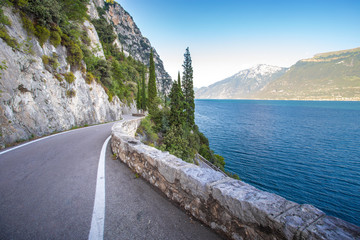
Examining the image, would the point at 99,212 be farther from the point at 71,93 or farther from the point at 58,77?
the point at 71,93

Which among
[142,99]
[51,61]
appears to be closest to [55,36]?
[51,61]

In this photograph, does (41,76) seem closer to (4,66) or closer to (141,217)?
(4,66)

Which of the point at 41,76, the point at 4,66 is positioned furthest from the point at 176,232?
the point at 41,76

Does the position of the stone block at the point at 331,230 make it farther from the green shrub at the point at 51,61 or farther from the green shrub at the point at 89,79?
the green shrub at the point at 89,79

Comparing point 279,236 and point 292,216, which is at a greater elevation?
point 292,216

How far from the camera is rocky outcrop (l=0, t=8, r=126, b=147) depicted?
8539mm

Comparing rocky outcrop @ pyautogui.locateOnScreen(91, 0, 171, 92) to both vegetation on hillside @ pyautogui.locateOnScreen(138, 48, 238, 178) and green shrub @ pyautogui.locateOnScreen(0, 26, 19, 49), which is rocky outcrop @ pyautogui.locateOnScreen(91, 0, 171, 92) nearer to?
vegetation on hillside @ pyautogui.locateOnScreen(138, 48, 238, 178)

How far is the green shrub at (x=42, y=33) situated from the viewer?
11819mm

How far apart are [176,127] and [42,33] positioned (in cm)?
1667

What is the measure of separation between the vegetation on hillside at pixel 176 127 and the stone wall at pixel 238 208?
9956 mm

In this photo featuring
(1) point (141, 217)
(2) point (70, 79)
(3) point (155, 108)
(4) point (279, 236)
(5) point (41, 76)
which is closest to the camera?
(4) point (279, 236)

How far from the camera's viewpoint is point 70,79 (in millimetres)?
14883

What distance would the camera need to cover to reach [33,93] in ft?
34.0

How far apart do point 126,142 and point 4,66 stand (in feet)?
30.7
